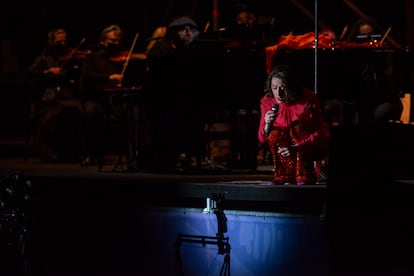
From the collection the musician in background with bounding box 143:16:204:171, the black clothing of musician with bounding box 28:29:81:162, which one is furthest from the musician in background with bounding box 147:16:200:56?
the black clothing of musician with bounding box 28:29:81:162

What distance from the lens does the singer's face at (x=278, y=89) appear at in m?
→ 7.86

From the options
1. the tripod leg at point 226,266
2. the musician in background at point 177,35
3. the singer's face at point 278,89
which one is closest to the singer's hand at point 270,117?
the singer's face at point 278,89

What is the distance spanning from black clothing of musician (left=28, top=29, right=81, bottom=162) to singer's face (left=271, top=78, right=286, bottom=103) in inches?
159

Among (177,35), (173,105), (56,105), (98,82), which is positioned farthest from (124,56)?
(173,105)

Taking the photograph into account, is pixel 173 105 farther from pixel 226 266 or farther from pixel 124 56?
pixel 226 266

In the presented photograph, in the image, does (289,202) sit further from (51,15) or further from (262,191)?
(51,15)

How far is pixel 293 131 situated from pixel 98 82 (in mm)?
3915

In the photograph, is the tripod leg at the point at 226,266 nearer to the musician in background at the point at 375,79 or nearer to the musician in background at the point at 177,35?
the musician in background at the point at 375,79

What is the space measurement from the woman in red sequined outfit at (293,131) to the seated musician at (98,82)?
349cm

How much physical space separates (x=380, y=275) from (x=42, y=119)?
5.29 meters

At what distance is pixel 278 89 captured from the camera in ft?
25.8

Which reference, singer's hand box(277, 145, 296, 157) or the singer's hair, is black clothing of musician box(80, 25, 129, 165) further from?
singer's hand box(277, 145, 296, 157)

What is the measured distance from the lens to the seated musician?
11.3 m

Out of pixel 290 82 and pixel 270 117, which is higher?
pixel 290 82
